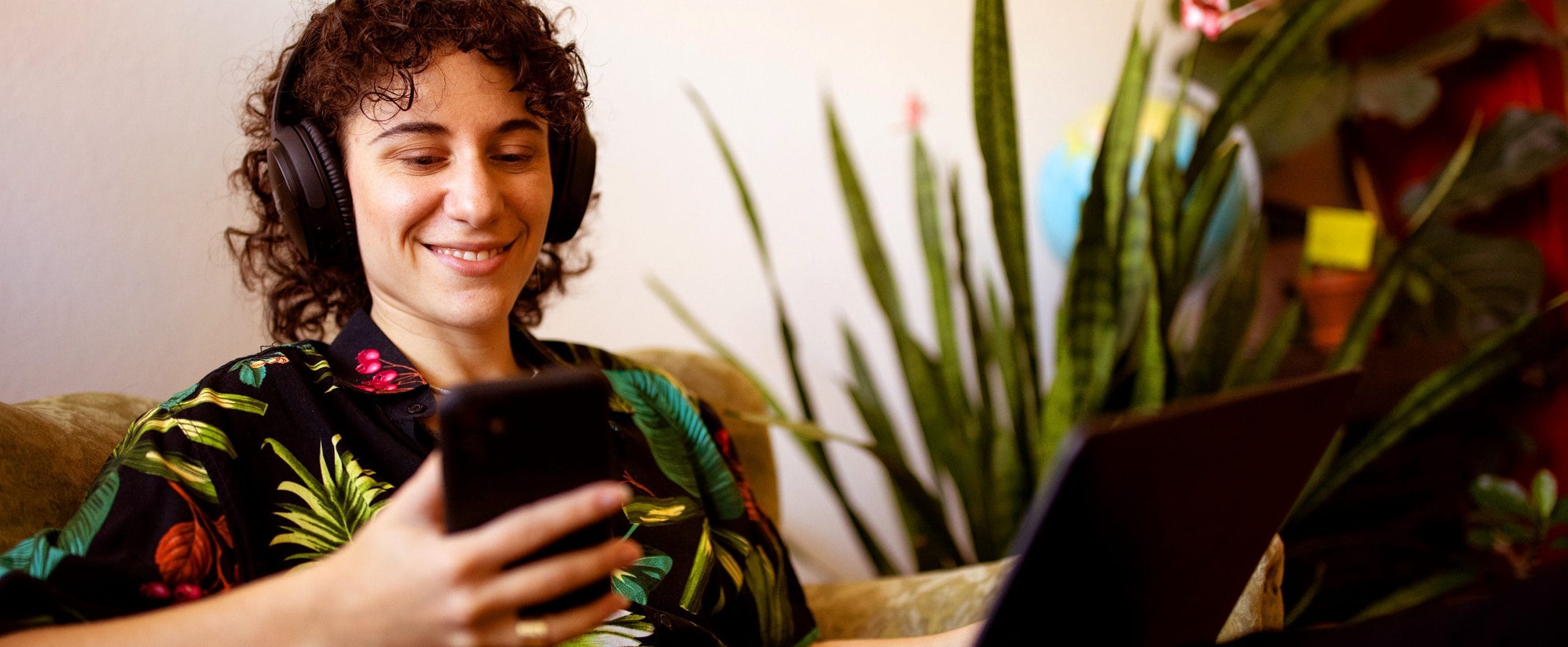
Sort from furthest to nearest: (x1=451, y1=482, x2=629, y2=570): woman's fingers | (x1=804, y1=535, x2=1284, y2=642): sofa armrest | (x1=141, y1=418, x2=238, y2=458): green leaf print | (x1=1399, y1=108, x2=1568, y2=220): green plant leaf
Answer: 1. (x1=1399, y1=108, x2=1568, y2=220): green plant leaf
2. (x1=804, y1=535, x2=1284, y2=642): sofa armrest
3. (x1=141, y1=418, x2=238, y2=458): green leaf print
4. (x1=451, y1=482, x2=629, y2=570): woman's fingers

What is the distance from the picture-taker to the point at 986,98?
1.35m

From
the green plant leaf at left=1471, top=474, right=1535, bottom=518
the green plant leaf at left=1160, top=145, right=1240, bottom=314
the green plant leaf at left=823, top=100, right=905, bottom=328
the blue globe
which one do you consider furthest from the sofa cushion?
the green plant leaf at left=1471, top=474, right=1535, bottom=518

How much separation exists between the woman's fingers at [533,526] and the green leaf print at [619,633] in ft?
1.19

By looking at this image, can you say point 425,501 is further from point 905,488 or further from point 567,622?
point 905,488

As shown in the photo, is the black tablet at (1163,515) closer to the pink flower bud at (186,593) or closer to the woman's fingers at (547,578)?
the woman's fingers at (547,578)

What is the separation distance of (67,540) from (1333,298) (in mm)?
2272

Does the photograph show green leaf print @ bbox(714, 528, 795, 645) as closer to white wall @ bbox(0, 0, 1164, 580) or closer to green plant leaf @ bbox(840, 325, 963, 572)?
green plant leaf @ bbox(840, 325, 963, 572)

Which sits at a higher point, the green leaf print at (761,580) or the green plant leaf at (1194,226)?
the green plant leaf at (1194,226)

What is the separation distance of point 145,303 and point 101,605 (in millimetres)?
647

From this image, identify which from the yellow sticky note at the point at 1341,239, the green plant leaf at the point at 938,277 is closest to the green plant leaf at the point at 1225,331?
the green plant leaf at the point at 938,277

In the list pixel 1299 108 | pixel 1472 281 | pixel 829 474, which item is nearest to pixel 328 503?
pixel 829 474

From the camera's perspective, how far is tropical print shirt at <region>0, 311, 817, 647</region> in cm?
63

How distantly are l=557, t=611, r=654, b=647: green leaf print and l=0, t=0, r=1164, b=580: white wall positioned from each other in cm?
67

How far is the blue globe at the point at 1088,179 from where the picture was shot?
1.87 m
